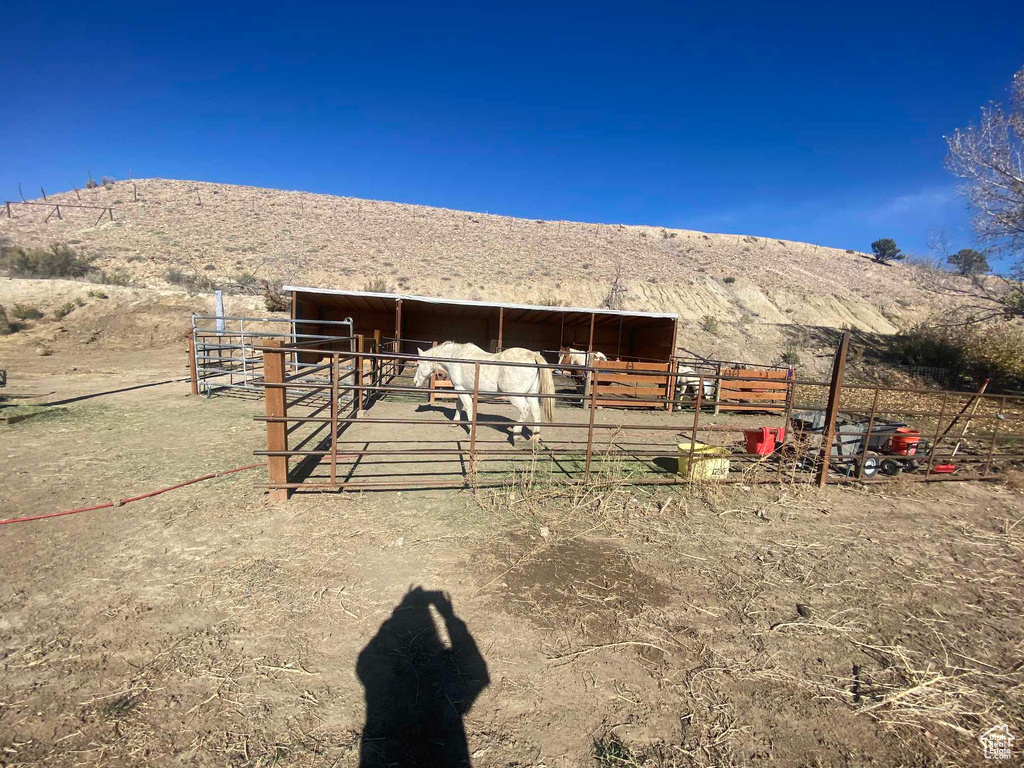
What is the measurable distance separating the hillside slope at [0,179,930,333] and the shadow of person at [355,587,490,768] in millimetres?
24702

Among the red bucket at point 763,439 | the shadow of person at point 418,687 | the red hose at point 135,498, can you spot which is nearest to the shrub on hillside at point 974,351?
the red bucket at point 763,439

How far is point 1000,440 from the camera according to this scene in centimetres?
916

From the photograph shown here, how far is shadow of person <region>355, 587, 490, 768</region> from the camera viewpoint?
203 centimetres

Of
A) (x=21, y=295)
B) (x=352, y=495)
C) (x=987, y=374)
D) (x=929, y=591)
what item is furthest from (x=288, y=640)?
(x=21, y=295)

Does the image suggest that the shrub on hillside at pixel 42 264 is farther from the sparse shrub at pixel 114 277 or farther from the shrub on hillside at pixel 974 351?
the shrub on hillside at pixel 974 351

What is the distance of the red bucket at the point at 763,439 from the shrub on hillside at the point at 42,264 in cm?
3233

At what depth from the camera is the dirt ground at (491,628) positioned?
2117mm

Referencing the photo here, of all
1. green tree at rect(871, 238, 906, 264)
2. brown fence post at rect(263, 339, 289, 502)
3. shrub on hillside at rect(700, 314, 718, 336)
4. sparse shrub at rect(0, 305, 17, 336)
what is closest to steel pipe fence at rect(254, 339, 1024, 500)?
brown fence post at rect(263, 339, 289, 502)

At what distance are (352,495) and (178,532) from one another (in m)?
1.60

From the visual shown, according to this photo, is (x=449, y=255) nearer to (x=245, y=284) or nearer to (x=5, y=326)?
(x=245, y=284)

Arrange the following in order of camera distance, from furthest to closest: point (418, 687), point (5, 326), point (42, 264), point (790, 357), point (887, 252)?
1. point (887, 252)
2. point (42, 264)
3. point (790, 357)
4. point (5, 326)
5. point (418, 687)

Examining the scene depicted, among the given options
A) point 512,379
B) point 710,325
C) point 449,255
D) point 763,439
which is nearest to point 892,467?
point 763,439

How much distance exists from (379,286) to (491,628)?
25.7m

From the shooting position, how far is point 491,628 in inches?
114
